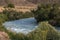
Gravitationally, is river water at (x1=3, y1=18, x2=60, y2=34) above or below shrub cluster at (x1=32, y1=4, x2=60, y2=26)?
above

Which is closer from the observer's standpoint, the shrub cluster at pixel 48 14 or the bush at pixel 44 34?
the bush at pixel 44 34

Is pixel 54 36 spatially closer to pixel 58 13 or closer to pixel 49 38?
pixel 49 38

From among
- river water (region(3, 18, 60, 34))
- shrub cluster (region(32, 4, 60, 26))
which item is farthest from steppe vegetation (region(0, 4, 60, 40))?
river water (region(3, 18, 60, 34))

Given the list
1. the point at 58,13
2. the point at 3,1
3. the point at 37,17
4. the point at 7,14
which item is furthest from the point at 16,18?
the point at 3,1

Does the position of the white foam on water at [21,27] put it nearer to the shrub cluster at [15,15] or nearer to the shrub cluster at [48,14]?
the shrub cluster at [48,14]

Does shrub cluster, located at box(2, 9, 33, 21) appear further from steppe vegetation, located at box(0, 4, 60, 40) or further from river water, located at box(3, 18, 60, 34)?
river water, located at box(3, 18, 60, 34)

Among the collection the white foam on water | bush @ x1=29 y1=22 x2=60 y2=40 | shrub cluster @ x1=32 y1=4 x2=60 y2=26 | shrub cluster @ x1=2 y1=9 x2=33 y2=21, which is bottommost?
shrub cluster @ x1=2 y1=9 x2=33 y2=21

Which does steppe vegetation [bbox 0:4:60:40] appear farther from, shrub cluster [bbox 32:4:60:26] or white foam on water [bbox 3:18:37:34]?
white foam on water [bbox 3:18:37:34]

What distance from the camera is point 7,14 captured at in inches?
1933

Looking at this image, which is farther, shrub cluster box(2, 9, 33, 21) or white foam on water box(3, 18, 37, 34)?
shrub cluster box(2, 9, 33, 21)

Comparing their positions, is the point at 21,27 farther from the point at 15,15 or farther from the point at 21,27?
the point at 15,15

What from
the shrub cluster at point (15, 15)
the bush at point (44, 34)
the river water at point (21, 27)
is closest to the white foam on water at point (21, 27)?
the river water at point (21, 27)

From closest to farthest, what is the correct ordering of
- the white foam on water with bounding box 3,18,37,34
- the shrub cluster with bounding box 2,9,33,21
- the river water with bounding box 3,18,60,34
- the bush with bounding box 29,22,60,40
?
the bush with bounding box 29,22,60,40 → the river water with bounding box 3,18,60,34 → the white foam on water with bounding box 3,18,37,34 → the shrub cluster with bounding box 2,9,33,21

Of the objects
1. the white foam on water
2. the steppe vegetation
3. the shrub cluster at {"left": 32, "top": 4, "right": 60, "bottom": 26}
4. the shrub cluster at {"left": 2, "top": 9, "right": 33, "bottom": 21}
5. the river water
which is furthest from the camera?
the shrub cluster at {"left": 2, "top": 9, "right": 33, "bottom": 21}
